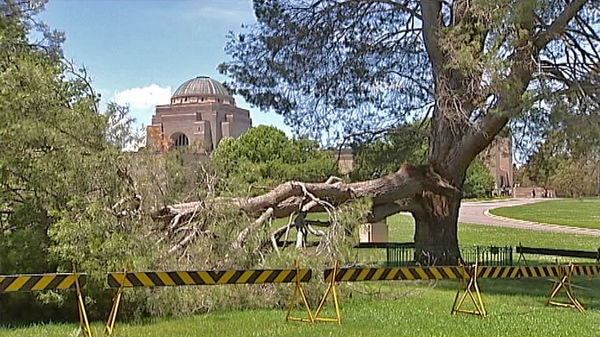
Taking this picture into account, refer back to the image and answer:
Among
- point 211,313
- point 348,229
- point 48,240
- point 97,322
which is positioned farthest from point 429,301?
point 48,240

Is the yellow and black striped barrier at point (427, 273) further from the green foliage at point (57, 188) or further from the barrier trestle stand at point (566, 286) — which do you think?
the green foliage at point (57, 188)

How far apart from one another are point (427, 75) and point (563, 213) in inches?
1786

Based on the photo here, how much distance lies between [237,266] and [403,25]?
9.93 metres

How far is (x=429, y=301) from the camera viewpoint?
13.0 m

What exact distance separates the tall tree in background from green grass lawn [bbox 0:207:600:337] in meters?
3.06

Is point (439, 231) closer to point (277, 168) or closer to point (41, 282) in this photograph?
point (277, 168)

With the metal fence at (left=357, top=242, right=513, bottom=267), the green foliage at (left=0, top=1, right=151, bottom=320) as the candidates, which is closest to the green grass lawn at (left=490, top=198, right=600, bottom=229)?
the metal fence at (left=357, top=242, right=513, bottom=267)

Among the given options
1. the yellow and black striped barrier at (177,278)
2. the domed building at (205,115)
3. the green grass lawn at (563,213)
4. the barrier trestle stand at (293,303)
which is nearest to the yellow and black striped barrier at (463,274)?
the barrier trestle stand at (293,303)

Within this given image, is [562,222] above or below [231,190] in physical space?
below

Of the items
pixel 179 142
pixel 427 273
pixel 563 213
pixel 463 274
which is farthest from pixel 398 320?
pixel 563 213

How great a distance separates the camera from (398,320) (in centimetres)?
1066

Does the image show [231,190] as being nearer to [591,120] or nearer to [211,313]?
[211,313]

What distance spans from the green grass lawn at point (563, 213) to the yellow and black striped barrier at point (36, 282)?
42529 millimetres

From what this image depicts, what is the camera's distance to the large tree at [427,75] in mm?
13742
